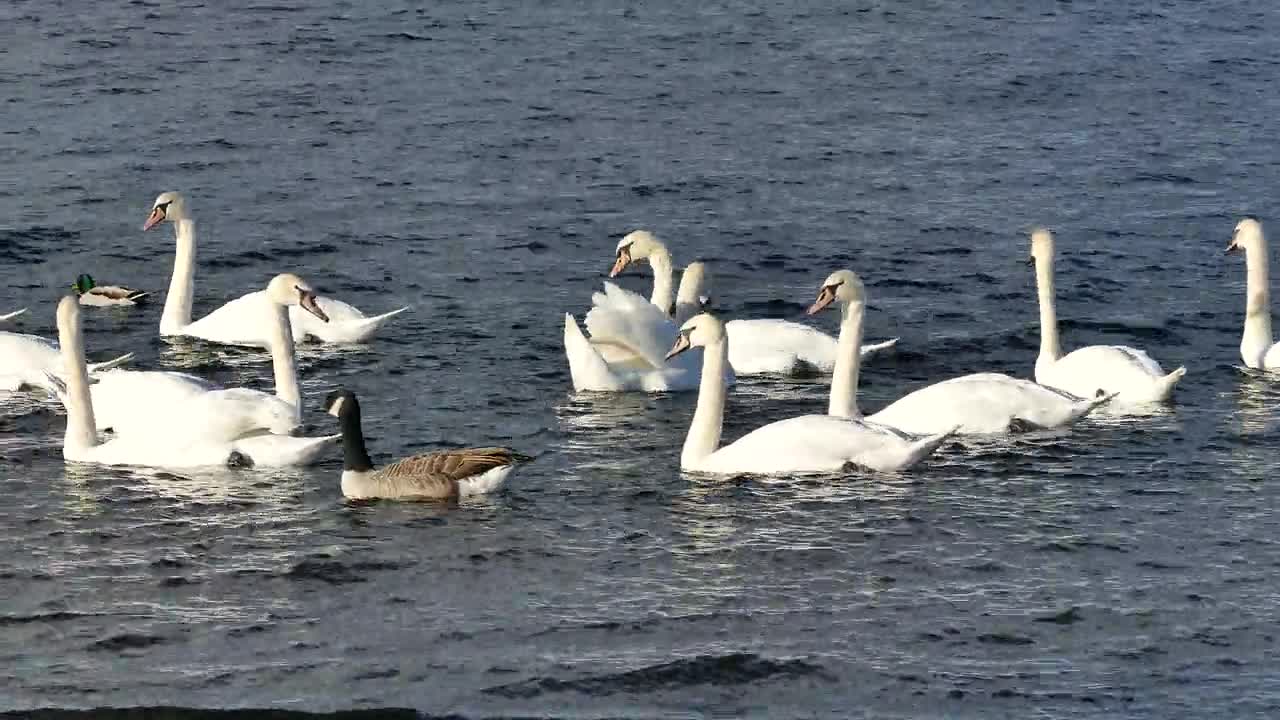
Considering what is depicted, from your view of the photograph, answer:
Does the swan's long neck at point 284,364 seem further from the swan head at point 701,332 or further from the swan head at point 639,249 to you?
the swan head at point 639,249

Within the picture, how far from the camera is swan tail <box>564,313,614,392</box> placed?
57.6 feet

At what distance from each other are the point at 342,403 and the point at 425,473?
27.1 inches

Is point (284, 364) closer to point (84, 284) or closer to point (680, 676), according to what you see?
point (84, 284)

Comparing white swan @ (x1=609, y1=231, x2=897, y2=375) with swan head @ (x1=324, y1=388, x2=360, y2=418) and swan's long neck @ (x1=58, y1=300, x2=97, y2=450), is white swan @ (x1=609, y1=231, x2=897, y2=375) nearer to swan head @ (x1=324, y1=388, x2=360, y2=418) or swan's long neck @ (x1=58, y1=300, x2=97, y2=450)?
swan head @ (x1=324, y1=388, x2=360, y2=418)

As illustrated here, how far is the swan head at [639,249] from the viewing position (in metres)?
19.5

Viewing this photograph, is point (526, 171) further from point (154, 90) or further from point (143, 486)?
point (143, 486)

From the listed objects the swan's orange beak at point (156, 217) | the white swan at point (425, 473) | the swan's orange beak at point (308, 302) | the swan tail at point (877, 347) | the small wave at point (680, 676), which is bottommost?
the small wave at point (680, 676)

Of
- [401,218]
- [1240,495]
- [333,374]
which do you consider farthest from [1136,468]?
[401,218]

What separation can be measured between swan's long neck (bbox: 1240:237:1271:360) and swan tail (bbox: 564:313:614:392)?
4.98 meters

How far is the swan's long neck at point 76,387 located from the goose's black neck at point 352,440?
207 cm

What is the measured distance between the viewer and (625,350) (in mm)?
18016

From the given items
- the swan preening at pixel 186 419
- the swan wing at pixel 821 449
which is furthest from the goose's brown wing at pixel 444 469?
the swan wing at pixel 821 449

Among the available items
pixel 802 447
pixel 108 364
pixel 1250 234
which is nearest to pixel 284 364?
pixel 108 364

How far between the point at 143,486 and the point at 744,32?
62.2 ft
